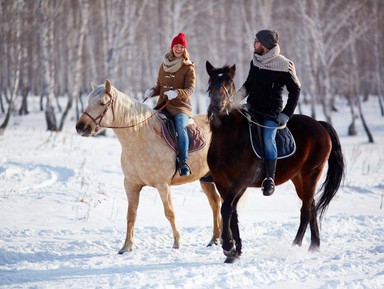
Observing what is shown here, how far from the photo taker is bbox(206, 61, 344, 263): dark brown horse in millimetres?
5191

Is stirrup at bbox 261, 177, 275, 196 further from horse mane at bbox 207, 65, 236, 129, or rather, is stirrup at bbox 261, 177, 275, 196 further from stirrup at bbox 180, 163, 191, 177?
stirrup at bbox 180, 163, 191, 177

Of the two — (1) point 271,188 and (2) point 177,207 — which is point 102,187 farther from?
(1) point 271,188

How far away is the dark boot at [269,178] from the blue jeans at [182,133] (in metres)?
1.16

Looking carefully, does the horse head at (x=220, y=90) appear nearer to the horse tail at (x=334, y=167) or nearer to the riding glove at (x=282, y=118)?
the riding glove at (x=282, y=118)

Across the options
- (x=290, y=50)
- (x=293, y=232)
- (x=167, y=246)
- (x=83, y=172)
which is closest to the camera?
(x=167, y=246)

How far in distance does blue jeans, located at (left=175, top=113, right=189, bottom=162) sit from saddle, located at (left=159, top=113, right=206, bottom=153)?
7 centimetres

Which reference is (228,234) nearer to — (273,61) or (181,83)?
(273,61)

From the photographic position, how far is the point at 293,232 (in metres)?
7.04

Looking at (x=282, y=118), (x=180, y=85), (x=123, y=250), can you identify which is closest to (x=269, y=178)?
(x=282, y=118)

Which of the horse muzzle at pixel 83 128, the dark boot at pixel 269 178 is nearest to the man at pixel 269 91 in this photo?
the dark boot at pixel 269 178

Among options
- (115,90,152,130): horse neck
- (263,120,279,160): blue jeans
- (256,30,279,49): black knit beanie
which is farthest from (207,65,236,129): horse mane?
(115,90,152,130): horse neck

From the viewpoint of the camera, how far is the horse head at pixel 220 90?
5016 millimetres

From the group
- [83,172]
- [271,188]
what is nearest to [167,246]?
[271,188]

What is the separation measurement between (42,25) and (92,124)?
15239 millimetres
